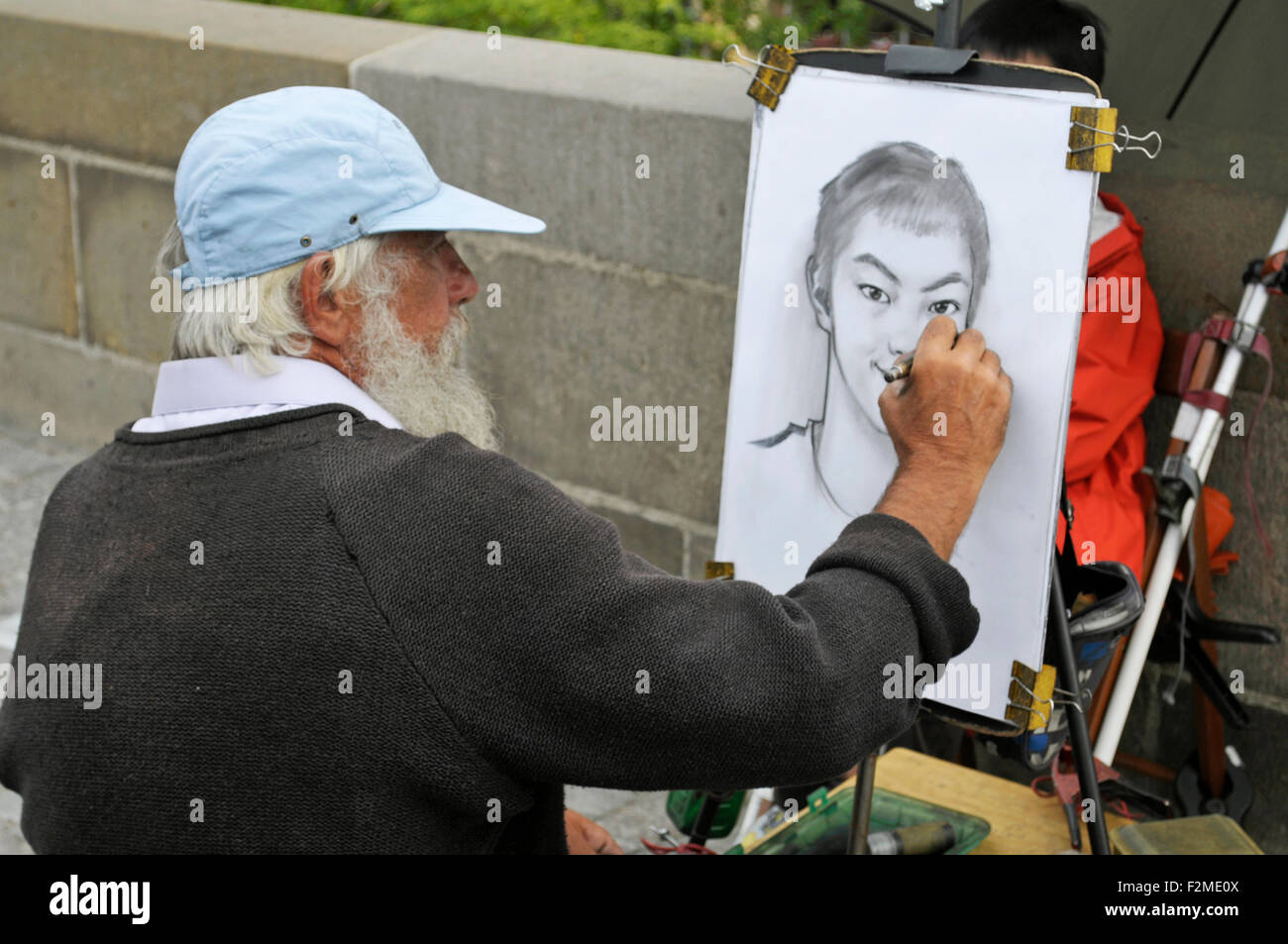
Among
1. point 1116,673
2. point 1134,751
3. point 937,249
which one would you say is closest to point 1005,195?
point 937,249

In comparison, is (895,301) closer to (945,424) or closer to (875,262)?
(875,262)

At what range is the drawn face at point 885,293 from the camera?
2066 mm

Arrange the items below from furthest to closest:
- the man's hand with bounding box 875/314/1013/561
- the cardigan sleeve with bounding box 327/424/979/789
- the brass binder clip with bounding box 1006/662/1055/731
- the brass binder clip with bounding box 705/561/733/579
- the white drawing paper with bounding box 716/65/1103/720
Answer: the brass binder clip with bounding box 705/561/733/579, the brass binder clip with bounding box 1006/662/1055/731, the white drawing paper with bounding box 716/65/1103/720, the man's hand with bounding box 875/314/1013/561, the cardigan sleeve with bounding box 327/424/979/789

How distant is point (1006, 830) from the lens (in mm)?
2465

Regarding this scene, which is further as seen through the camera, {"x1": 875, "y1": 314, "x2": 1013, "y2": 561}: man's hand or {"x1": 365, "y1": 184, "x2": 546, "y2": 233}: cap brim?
{"x1": 875, "y1": 314, "x2": 1013, "y2": 561}: man's hand

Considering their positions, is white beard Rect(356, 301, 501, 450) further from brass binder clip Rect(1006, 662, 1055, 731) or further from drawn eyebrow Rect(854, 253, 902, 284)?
brass binder clip Rect(1006, 662, 1055, 731)

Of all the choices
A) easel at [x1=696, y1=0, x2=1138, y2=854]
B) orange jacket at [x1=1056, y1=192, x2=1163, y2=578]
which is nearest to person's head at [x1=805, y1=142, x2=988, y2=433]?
easel at [x1=696, y1=0, x2=1138, y2=854]

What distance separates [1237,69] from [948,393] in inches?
51.8

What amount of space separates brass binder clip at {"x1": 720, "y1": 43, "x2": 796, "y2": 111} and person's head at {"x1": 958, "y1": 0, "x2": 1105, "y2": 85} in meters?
0.54

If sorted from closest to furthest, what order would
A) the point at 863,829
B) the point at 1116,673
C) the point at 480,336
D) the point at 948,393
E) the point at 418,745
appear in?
the point at 418,745 → the point at 948,393 → the point at 863,829 → the point at 1116,673 → the point at 480,336

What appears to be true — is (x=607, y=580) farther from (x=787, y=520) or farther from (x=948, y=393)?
(x=787, y=520)

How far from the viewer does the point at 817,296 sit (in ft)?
7.30

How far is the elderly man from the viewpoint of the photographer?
1449 millimetres

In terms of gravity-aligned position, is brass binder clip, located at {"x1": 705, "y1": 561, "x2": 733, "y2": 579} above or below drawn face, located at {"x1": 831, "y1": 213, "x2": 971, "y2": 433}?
below
